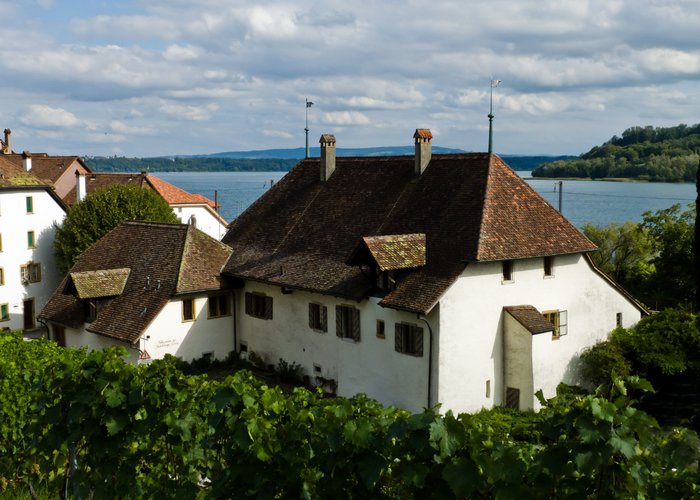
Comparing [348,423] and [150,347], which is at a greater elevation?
[348,423]

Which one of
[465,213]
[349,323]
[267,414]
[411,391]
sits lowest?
[411,391]

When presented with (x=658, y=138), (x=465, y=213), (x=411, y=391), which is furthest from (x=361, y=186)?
(x=658, y=138)

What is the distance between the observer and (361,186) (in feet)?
123

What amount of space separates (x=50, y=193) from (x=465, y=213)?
107ft

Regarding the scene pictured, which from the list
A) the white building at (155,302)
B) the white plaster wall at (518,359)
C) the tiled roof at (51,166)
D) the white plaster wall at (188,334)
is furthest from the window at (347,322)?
the tiled roof at (51,166)

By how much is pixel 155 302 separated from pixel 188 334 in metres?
2.11

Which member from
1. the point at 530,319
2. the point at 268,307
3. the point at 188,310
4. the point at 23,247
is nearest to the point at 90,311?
the point at 188,310

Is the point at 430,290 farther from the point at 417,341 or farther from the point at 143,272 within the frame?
the point at 143,272

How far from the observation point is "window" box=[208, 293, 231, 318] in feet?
122

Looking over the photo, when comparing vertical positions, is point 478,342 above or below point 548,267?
below

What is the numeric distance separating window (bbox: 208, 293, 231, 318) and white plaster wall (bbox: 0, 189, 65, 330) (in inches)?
777

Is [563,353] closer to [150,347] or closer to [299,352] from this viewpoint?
[299,352]

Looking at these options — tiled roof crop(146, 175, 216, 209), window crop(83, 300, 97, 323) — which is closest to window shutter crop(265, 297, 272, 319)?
window crop(83, 300, 97, 323)

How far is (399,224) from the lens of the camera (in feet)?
110
